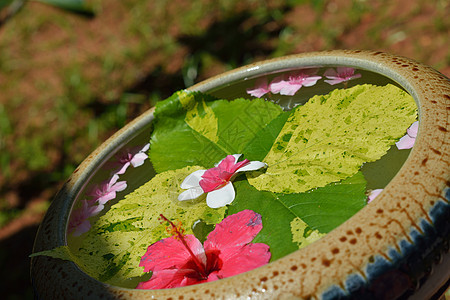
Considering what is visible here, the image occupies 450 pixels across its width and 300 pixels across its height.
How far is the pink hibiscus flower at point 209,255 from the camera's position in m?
0.69

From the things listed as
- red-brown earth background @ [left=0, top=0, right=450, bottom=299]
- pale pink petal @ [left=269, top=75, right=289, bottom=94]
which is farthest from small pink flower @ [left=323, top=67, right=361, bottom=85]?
red-brown earth background @ [left=0, top=0, right=450, bottom=299]

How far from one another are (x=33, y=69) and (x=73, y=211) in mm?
3572

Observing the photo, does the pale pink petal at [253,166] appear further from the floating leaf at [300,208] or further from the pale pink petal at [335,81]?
the pale pink petal at [335,81]

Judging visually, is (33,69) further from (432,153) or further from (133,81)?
(432,153)

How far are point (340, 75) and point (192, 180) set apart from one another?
16.7 inches

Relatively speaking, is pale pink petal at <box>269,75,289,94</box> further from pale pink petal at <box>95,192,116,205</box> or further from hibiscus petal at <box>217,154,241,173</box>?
pale pink petal at <box>95,192,116,205</box>

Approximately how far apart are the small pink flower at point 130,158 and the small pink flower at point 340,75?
46 cm

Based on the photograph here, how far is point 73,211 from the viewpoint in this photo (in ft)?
3.02

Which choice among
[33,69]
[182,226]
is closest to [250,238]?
[182,226]

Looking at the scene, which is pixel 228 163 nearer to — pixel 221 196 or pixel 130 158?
pixel 221 196

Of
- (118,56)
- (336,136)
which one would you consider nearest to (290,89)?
(336,136)

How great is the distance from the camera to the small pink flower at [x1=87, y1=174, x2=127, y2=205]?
0.97 m

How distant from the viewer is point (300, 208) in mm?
746

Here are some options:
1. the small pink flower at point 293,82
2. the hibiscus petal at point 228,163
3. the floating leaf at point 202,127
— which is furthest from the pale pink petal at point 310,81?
the hibiscus petal at point 228,163
